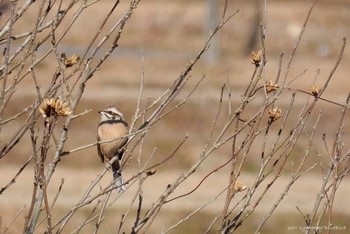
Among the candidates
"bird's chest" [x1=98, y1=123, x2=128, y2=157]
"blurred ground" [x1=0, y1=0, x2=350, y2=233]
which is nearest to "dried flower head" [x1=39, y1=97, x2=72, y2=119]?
"bird's chest" [x1=98, y1=123, x2=128, y2=157]

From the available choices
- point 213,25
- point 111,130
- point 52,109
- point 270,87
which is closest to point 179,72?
point 213,25

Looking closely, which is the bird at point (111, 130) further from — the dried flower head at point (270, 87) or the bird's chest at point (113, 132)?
the dried flower head at point (270, 87)

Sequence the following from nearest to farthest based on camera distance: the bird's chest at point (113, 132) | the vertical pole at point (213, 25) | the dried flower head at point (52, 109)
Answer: the dried flower head at point (52, 109) < the bird's chest at point (113, 132) < the vertical pole at point (213, 25)

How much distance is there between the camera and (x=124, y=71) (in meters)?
18.6

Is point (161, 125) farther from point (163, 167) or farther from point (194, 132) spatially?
point (163, 167)

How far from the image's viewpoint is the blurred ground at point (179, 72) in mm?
13828

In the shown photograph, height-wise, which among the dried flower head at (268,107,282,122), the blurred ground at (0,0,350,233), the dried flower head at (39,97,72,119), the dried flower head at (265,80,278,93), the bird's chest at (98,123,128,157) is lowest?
the dried flower head at (39,97,72,119)

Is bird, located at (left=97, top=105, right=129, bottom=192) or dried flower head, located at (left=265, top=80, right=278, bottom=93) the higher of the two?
bird, located at (left=97, top=105, right=129, bottom=192)

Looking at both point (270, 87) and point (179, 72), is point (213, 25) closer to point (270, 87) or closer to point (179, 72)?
point (179, 72)

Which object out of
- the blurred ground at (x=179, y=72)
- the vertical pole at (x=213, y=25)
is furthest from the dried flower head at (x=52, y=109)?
the vertical pole at (x=213, y=25)

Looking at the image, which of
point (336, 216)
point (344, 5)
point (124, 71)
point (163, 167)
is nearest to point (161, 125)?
point (163, 167)

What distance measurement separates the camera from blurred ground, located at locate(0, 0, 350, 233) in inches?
544

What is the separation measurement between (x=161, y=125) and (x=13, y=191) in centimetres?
360

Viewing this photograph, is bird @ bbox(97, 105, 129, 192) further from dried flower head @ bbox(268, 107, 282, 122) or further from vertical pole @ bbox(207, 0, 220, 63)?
vertical pole @ bbox(207, 0, 220, 63)
